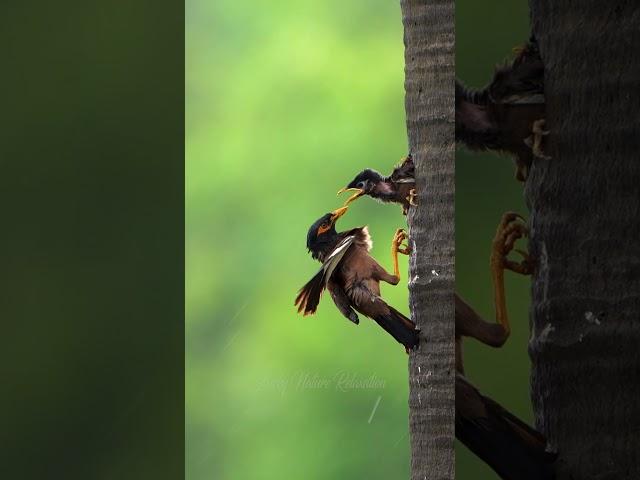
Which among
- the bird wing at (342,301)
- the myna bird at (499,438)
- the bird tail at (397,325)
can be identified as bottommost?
the myna bird at (499,438)

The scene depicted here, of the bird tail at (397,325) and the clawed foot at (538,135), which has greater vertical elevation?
the clawed foot at (538,135)

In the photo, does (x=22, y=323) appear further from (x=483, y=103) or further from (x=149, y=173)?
(x=483, y=103)

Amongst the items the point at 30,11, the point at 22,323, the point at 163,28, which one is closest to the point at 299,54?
the point at 163,28

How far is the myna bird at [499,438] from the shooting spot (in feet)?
6.95

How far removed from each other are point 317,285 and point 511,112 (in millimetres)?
643

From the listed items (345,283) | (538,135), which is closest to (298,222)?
(345,283)

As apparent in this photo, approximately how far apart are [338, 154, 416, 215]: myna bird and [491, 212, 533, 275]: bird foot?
229 mm

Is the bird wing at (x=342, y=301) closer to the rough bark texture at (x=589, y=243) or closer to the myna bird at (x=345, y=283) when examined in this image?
the myna bird at (x=345, y=283)

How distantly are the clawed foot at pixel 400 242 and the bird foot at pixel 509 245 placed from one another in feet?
0.71

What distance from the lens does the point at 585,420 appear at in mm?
2090

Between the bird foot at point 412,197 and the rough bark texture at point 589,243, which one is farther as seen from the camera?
the bird foot at point 412,197

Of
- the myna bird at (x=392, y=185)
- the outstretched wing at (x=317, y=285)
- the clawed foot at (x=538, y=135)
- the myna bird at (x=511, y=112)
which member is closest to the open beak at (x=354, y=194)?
the myna bird at (x=392, y=185)

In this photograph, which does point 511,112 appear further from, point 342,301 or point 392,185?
point 342,301

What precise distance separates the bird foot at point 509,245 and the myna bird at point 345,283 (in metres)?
0.26
